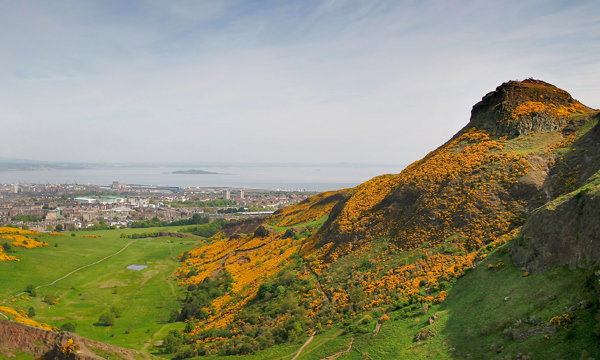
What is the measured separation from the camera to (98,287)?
46.7m

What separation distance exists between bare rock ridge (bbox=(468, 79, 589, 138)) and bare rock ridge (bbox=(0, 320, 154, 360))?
30.5 m

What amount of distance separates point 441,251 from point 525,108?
14.9 meters

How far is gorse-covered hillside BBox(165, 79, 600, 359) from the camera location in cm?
1603

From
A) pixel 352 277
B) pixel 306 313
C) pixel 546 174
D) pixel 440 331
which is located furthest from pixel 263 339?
pixel 546 174

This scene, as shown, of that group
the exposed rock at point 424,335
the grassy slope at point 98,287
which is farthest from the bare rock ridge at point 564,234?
the grassy slope at point 98,287

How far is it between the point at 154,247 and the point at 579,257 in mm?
71581

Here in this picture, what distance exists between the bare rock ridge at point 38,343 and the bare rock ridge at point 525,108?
30.5 metres

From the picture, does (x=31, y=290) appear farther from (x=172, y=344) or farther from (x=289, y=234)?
(x=289, y=234)

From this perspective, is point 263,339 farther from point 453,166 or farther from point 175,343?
point 453,166

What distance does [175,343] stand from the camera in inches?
1081

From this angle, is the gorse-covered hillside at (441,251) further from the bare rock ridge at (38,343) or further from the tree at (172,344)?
the bare rock ridge at (38,343)

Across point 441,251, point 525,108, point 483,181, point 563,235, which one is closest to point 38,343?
point 441,251

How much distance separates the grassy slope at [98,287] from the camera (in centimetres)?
3438

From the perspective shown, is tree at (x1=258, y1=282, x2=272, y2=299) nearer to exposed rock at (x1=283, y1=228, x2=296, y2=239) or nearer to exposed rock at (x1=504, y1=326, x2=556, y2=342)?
exposed rock at (x1=283, y1=228, x2=296, y2=239)
